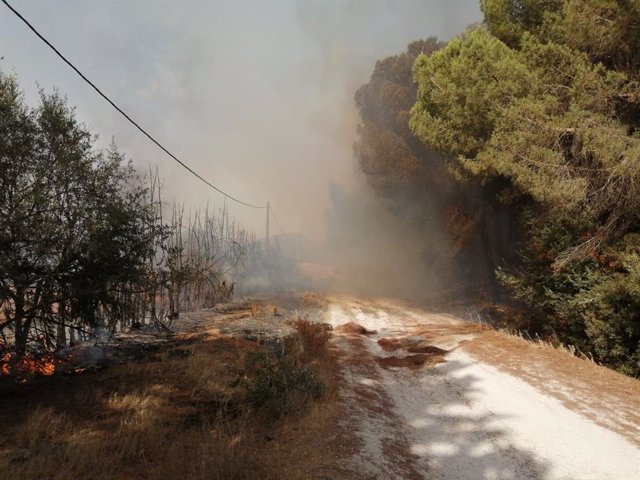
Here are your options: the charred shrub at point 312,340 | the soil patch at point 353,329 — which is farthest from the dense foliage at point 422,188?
the charred shrub at point 312,340

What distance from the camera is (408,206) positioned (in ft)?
104

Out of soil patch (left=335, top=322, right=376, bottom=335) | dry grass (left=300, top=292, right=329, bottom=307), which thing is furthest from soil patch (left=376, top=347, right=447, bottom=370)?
dry grass (left=300, top=292, right=329, bottom=307)

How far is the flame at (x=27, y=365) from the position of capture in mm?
6918

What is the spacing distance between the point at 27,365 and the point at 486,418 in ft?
26.2

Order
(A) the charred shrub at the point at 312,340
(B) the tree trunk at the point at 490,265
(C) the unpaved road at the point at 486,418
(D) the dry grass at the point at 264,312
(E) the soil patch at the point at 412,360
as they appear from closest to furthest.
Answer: (C) the unpaved road at the point at 486,418, (E) the soil patch at the point at 412,360, (A) the charred shrub at the point at 312,340, (D) the dry grass at the point at 264,312, (B) the tree trunk at the point at 490,265

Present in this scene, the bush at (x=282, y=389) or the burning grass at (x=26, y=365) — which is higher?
the burning grass at (x=26, y=365)

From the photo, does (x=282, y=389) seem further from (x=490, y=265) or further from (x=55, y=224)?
(x=490, y=265)

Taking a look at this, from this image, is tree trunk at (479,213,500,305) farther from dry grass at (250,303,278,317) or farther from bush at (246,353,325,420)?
bush at (246,353,325,420)

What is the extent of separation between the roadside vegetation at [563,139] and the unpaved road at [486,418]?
2729 mm

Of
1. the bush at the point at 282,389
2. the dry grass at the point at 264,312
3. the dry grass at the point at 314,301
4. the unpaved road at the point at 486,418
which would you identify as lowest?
the unpaved road at the point at 486,418

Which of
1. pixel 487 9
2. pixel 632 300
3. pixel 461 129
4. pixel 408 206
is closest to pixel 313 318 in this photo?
pixel 461 129

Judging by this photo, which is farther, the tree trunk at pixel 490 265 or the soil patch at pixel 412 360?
the tree trunk at pixel 490 265

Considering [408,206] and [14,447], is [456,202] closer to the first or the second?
[408,206]

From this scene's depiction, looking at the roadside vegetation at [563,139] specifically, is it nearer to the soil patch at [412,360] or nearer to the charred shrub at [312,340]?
the soil patch at [412,360]
